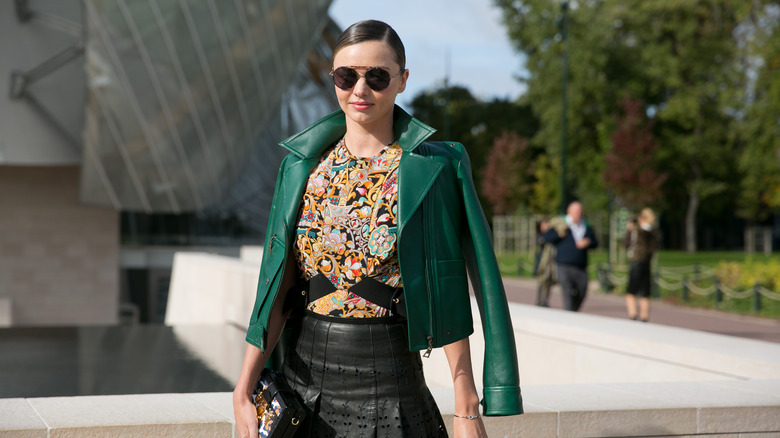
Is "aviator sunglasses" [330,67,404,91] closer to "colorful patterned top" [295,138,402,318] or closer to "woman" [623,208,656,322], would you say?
"colorful patterned top" [295,138,402,318]

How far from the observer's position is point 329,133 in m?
2.51

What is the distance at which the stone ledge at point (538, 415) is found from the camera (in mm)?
3578

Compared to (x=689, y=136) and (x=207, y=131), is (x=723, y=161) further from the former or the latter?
(x=207, y=131)

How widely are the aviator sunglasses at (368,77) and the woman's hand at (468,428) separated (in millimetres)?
864

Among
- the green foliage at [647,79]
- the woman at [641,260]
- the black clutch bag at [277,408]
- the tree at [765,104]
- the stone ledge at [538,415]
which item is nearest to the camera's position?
the black clutch bag at [277,408]

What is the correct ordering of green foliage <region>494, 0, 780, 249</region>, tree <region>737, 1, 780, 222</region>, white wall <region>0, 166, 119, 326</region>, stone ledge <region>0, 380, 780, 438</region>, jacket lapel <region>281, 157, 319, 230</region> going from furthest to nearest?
green foliage <region>494, 0, 780, 249</region>, white wall <region>0, 166, 119, 326</region>, tree <region>737, 1, 780, 222</region>, stone ledge <region>0, 380, 780, 438</region>, jacket lapel <region>281, 157, 319, 230</region>

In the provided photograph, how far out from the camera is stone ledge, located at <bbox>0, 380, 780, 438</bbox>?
11.7ft

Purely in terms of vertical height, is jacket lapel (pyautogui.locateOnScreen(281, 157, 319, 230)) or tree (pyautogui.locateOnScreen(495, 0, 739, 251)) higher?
tree (pyautogui.locateOnScreen(495, 0, 739, 251))

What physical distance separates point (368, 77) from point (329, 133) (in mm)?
228

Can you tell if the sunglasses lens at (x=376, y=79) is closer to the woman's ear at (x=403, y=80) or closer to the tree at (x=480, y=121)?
the woman's ear at (x=403, y=80)

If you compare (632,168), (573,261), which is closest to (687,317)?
(573,261)

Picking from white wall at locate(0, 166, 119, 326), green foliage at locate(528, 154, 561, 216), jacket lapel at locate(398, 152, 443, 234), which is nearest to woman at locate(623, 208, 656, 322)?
jacket lapel at locate(398, 152, 443, 234)

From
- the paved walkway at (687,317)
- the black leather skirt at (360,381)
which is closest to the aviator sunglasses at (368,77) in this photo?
the black leather skirt at (360,381)

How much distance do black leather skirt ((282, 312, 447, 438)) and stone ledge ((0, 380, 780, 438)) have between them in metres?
1.41
